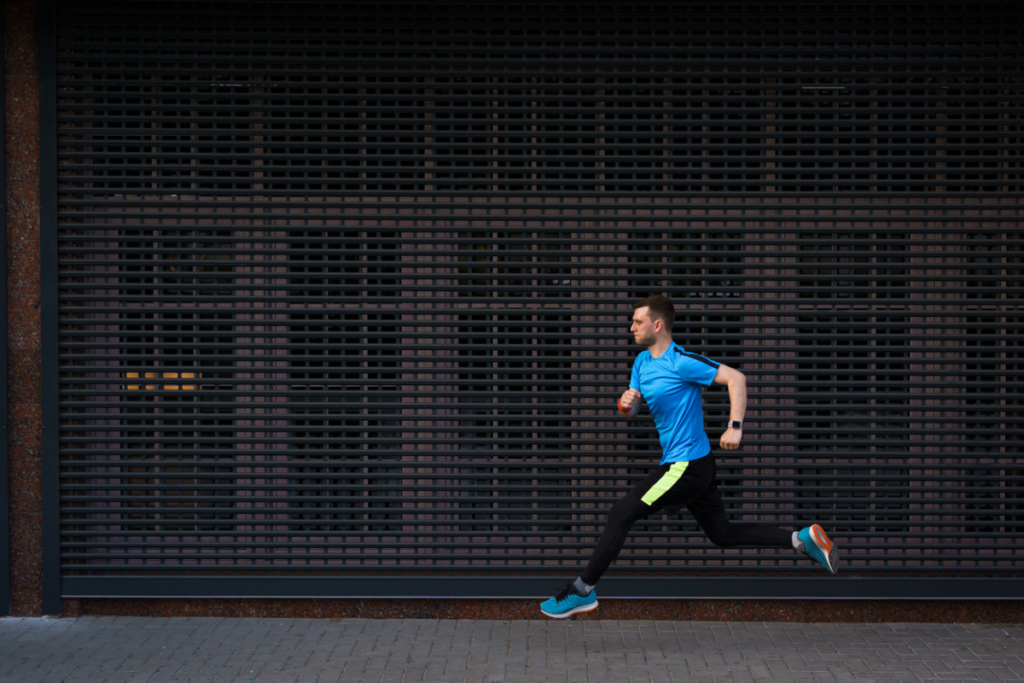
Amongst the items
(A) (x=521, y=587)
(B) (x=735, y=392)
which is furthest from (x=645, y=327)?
(A) (x=521, y=587)

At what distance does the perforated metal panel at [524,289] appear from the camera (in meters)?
6.57

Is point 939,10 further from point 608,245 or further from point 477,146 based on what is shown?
point 477,146

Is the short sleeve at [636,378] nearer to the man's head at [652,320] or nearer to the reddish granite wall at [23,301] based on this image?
the man's head at [652,320]

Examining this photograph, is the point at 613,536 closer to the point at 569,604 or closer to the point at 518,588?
the point at 569,604

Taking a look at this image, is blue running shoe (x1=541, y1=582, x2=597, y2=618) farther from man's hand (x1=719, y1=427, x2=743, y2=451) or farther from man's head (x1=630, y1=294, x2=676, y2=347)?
man's head (x1=630, y1=294, x2=676, y2=347)

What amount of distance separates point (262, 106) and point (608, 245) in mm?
2694

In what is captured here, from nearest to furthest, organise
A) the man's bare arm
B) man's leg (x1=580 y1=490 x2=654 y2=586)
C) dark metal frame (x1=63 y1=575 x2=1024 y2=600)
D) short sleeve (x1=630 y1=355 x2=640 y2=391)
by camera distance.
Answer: the man's bare arm < man's leg (x1=580 y1=490 x2=654 y2=586) < short sleeve (x1=630 y1=355 x2=640 y2=391) < dark metal frame (x1=63 y1=575 x2=1024 y2=600)

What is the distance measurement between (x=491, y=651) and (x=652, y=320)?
2333 millimetres

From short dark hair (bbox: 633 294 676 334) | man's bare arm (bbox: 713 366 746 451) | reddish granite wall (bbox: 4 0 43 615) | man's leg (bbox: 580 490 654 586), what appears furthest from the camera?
reddish granite wall (bbox: 4 0 43 615)

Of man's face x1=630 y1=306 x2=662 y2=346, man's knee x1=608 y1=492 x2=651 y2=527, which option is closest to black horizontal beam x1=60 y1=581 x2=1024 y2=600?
man's knee x1=608 y1=492 x2=651 y2=527

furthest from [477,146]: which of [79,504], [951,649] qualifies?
[951,649]

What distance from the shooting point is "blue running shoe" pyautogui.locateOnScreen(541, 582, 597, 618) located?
5.76 metres

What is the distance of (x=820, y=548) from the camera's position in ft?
18.8

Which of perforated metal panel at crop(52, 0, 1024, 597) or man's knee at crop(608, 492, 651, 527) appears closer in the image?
man's knee at crop(608, 492, 651, 527)
